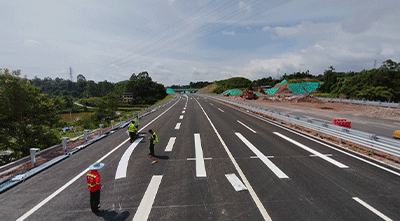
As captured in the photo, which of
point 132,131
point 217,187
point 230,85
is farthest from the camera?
point 230,85

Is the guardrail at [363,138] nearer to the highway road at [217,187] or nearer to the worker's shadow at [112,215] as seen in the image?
the highway road at [217,187]

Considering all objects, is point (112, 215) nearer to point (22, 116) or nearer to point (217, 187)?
point (217, 187)

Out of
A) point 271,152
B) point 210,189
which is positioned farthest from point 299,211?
point 271,152

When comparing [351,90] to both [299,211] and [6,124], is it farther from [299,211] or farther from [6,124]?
[6,124]

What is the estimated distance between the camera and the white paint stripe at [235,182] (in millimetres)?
5574

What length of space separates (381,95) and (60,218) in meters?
59.3

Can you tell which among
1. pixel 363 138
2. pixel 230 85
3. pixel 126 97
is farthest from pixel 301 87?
pixel 126 97

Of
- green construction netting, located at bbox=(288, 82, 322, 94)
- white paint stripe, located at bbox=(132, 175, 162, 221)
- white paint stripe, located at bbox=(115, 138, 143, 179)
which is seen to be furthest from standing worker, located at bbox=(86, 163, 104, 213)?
green construction netting, located at bbox=(288, 82, 322, 94)

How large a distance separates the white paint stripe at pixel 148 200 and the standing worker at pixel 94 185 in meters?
1.15

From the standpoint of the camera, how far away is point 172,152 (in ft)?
29.8

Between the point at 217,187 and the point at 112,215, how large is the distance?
313 centimetres

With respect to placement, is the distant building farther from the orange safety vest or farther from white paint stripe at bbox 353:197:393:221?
white paint stripe at bbox 353:197:393:221

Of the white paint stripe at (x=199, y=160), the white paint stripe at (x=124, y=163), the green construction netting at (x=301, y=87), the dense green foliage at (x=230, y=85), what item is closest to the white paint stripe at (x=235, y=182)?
the white paint stripe at (x=199, y=160)

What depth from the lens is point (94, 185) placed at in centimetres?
445
